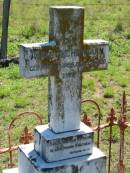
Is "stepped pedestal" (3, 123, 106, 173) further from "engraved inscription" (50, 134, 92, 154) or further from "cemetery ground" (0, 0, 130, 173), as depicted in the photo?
"cemetery ground" (0, 0, 130, 173)

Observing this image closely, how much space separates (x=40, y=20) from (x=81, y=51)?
10061 mm

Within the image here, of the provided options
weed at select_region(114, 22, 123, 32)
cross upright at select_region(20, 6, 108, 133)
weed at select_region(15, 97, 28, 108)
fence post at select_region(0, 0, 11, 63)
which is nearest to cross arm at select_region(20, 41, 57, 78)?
cross upright at select_region(20, 6, 108, 133)

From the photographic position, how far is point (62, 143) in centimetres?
421

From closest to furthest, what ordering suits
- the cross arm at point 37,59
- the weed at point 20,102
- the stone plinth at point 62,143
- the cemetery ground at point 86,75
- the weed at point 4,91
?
the cross arm at point 37,59 → the stone plinth at point 62,143 → the cemetery ground at point 86,75 → the weed at point 20,102 → the weed at point 4,91

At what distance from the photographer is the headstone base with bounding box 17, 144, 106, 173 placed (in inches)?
165

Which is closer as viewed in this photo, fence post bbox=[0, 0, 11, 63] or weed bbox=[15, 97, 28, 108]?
weed bbox=[15, 97, 28, 108]

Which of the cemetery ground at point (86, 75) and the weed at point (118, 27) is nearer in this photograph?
the cemetery ground at point (86, 75)

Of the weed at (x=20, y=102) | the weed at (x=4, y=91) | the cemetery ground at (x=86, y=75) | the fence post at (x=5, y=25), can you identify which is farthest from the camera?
the fence post at (x=5, y=25)

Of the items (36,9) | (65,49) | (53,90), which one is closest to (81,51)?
(65,49)

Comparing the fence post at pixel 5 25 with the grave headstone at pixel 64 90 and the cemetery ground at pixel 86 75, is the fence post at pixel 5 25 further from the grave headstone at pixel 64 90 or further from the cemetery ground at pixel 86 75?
the grave headstone at pixel 64 90

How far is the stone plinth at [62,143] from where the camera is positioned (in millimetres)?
4176

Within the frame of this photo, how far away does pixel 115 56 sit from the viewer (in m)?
10.6

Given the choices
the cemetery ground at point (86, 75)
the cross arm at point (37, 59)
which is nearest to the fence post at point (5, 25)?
the cemetery ground at point (86, 75)

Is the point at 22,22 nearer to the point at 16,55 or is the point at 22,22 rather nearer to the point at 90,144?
the point at 16,55
